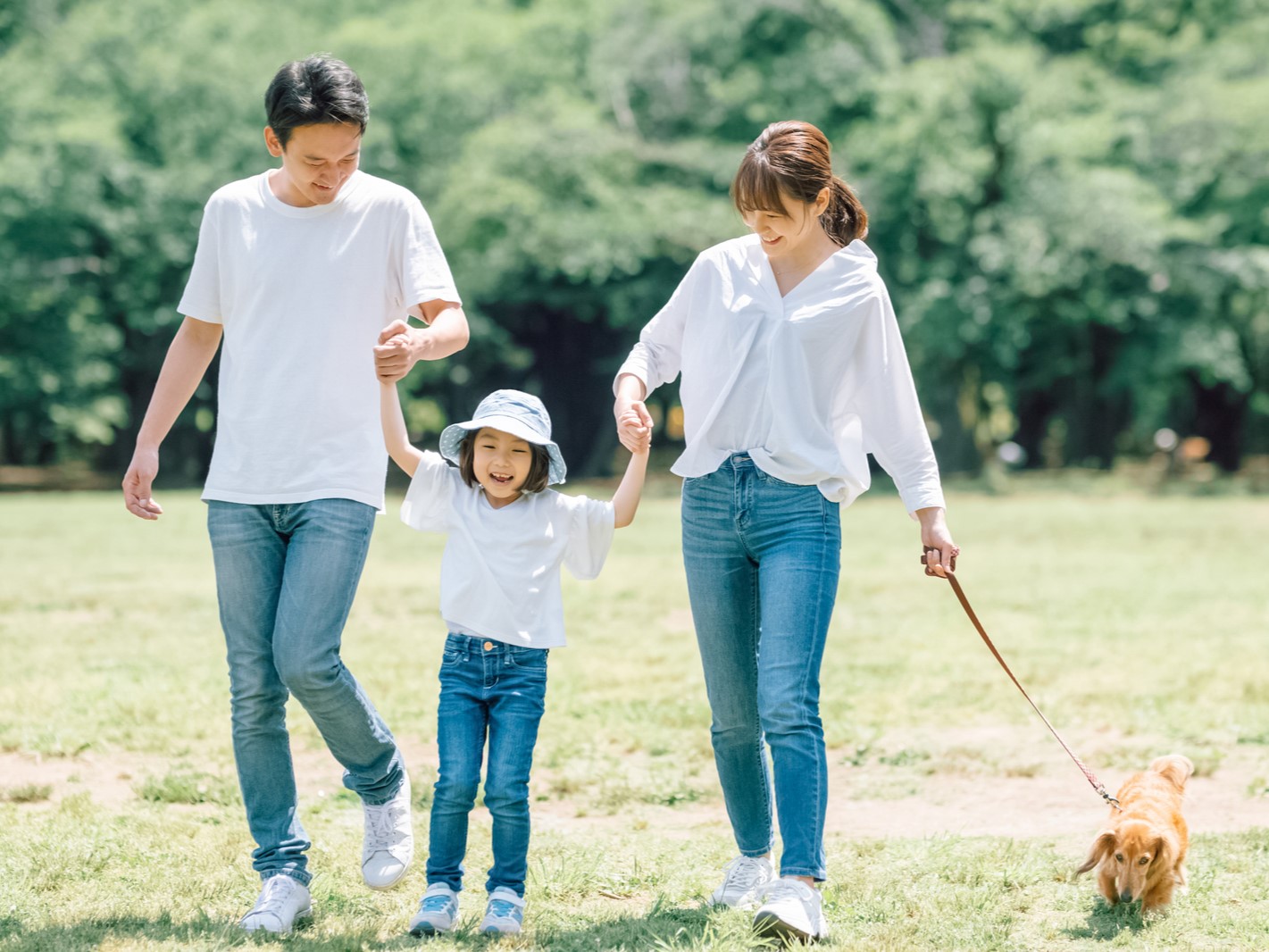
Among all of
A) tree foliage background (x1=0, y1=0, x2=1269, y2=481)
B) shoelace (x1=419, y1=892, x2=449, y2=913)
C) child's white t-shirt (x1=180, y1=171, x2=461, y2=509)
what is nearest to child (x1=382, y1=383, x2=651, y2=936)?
shoelace (x1=419, y1=892, x2=449, y2=913)

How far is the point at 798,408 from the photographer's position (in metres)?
3.94

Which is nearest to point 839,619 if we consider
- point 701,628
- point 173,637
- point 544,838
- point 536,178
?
point 173,637

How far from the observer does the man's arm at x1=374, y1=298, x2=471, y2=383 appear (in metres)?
3.78

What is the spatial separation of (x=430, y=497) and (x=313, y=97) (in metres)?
1.12

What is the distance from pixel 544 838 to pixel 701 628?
4.62ft

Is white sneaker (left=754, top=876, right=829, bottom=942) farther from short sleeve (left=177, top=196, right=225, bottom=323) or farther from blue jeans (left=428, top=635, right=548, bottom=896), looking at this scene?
short sleeve (left=177, top=196, right=225, bottom=323)

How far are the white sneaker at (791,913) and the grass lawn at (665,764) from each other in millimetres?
61

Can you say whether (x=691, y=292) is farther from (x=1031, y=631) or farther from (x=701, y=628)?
(x=1031, y=631)

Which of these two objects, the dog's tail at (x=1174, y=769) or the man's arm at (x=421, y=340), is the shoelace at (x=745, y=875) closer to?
the dog's tail at (x=1174, y=769)

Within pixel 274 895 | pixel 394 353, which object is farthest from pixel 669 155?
pixel 274 895

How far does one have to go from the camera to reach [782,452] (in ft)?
12.8

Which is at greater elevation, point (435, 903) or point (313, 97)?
point (313, 97)

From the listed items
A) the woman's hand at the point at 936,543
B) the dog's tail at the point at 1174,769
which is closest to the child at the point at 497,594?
the woman's hand at the point at 936,543

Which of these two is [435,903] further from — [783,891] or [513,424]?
[513,424]
